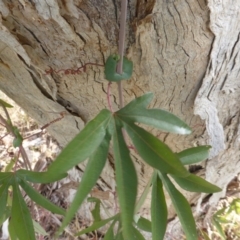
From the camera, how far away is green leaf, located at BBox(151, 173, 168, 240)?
49 centimetres

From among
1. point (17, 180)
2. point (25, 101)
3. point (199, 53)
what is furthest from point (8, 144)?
point (199, 53)

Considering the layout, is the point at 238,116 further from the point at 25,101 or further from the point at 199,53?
the point at 25,101

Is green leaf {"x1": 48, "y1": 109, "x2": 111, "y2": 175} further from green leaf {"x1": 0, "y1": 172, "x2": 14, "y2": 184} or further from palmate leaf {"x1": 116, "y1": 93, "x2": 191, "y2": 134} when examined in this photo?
green leaf {"x1": 0, "y1": 172, "x2": 14, "y2": 184}

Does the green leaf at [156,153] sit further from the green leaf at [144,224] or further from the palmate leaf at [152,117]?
the green leaf at [144,224]

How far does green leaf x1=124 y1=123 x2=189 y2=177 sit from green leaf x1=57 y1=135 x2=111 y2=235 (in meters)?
0.04

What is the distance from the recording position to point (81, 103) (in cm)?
66

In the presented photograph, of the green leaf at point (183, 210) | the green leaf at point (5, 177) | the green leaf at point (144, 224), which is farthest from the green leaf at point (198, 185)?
the green leaf at point (5, 177)

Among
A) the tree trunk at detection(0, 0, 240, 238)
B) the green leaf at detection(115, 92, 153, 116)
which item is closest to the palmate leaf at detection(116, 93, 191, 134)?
the green leaf at detection(115, 92, 153, 116)

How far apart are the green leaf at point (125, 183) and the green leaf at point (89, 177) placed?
0.05 feet

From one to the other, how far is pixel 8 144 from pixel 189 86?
1030mm

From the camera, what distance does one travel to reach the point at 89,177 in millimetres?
400

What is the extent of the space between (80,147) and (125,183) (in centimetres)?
6

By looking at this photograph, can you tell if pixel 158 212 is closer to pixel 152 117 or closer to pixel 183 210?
pixel 183 210

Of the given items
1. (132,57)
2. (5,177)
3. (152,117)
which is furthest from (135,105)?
(5,177)
